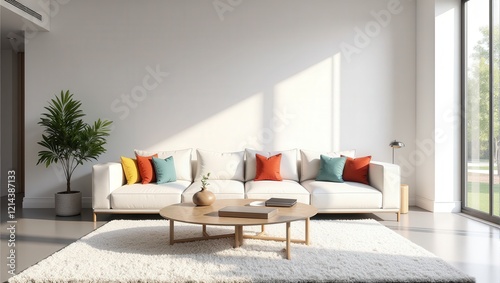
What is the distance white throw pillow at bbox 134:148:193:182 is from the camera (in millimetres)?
6000

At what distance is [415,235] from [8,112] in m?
7.14

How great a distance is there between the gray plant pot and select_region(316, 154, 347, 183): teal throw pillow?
3.27 metres

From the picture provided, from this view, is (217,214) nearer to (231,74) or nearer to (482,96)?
(231,74)

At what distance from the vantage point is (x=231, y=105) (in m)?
6.49

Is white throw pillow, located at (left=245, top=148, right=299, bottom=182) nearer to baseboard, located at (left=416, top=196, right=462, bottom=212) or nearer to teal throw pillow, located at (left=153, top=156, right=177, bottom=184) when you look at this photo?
teal throw pillow, located at (left=153, top=156, right=177, bottom=184)

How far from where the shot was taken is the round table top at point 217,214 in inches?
138

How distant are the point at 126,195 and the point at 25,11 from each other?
2805mm

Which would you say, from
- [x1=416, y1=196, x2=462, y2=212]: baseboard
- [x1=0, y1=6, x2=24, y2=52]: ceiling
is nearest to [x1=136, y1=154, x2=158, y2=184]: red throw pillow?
[x1=0, y1=6, x2=24, y2=52]: ceiling

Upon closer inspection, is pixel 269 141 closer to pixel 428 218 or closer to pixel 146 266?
pixel 428 218

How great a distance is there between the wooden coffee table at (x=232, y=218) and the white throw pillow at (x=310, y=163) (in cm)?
180

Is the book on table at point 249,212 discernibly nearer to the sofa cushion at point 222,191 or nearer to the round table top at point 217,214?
the round table top at point 217,214

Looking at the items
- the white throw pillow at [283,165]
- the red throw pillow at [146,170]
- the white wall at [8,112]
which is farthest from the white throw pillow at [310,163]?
the white wall at [8,112]

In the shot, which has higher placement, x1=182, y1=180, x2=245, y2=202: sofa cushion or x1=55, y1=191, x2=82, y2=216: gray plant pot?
x1=182, y1=180, x2=245, y2=202: sofa cushion

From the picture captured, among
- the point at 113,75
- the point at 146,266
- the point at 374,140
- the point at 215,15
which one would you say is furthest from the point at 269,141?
the point at 146,266
